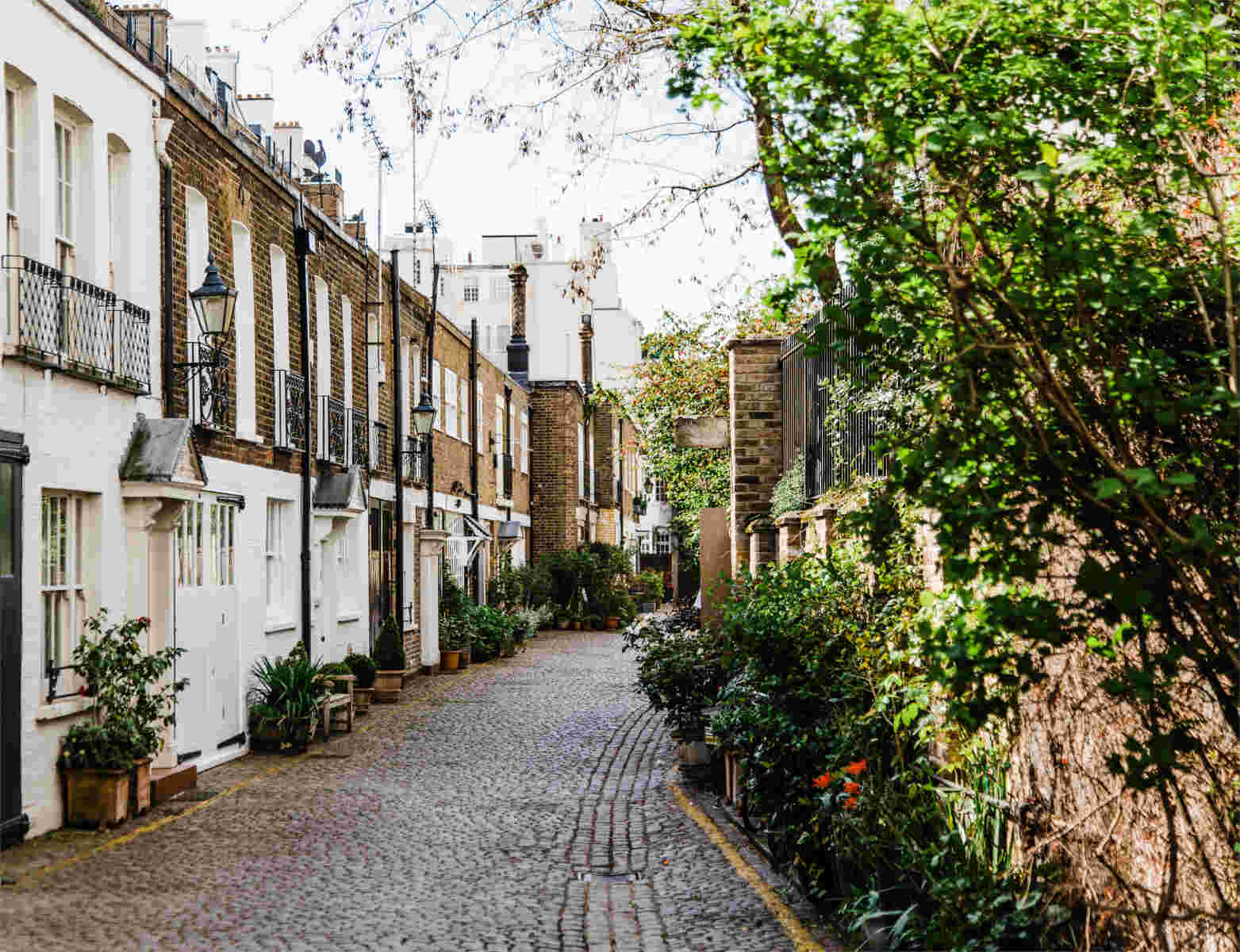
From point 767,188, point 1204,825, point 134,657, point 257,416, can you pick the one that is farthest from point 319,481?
point 1204,825

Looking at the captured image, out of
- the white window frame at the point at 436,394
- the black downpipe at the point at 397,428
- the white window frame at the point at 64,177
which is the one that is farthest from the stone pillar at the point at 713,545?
the white window frame at the point at 436,394

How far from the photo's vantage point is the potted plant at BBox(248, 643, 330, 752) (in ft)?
50.1

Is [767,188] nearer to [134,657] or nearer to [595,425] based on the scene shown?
[134,657]

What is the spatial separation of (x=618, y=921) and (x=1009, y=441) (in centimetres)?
474

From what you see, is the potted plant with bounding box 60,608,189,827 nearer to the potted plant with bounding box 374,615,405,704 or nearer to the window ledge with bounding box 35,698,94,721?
the window ledge with bounding box 35,698,94,721

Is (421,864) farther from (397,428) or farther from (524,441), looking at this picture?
(524,441)

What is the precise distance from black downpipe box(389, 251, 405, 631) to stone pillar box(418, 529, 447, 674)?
1.23m

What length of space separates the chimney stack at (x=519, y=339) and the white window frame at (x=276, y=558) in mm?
23162

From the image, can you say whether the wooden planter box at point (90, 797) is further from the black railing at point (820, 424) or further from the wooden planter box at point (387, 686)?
the wooden planter box at point (387, 686)

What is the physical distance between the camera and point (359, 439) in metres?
20.2

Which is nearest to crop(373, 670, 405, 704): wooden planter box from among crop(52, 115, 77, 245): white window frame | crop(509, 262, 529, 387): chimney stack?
crop(52, 115, 77, 245): white window frame

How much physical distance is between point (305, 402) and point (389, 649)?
4.68 m

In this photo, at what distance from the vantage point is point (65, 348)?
1067 centimetres

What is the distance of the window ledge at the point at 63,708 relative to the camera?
10.4 meters
